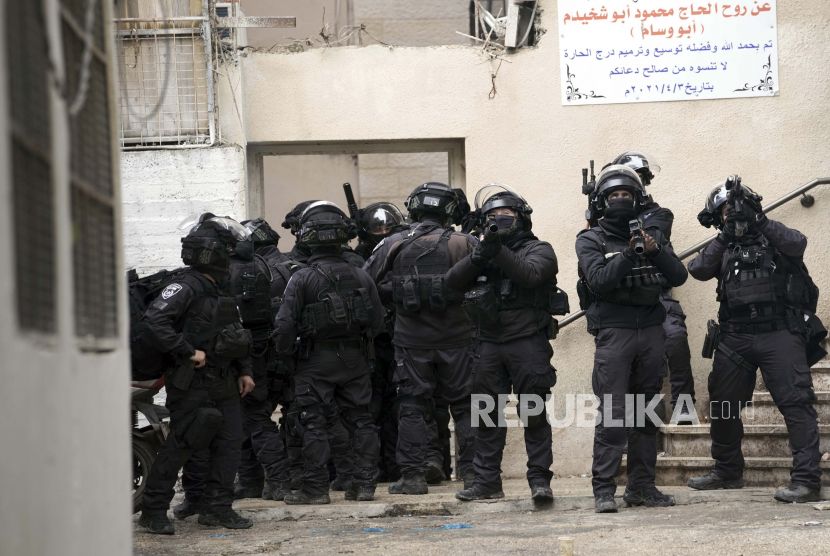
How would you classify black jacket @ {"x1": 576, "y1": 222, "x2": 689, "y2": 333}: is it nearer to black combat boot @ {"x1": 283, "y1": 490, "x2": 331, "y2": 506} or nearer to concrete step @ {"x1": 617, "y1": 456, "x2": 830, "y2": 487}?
concrete step @ {"x1": 617, "y1": 456, "x2": 830, "y2": 487}

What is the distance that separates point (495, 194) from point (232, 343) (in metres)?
2.00

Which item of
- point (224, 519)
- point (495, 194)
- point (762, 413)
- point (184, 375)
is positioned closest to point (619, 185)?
point (495, 194)

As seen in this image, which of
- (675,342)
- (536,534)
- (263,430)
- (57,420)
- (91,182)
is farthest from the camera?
(675,342)

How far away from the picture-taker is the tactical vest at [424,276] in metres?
6.87

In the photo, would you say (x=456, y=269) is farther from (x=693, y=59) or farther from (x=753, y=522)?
(x=693, y=59)

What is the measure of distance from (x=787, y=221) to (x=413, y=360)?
147 inches

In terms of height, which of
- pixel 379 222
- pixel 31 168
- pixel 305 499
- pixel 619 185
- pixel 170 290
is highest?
pixel 619 185

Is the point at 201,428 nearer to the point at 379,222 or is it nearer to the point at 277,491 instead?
the point at 277,491

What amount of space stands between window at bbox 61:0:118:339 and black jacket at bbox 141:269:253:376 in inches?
112

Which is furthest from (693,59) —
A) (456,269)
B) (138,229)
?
(138,229)

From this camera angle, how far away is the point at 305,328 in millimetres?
6715

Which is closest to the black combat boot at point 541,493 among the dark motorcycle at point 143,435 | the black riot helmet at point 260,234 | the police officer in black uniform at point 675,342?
the police officer in black uniform at point 675,342

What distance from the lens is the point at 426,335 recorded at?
695 centimetres

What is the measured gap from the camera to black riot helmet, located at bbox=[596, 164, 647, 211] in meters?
6.28
